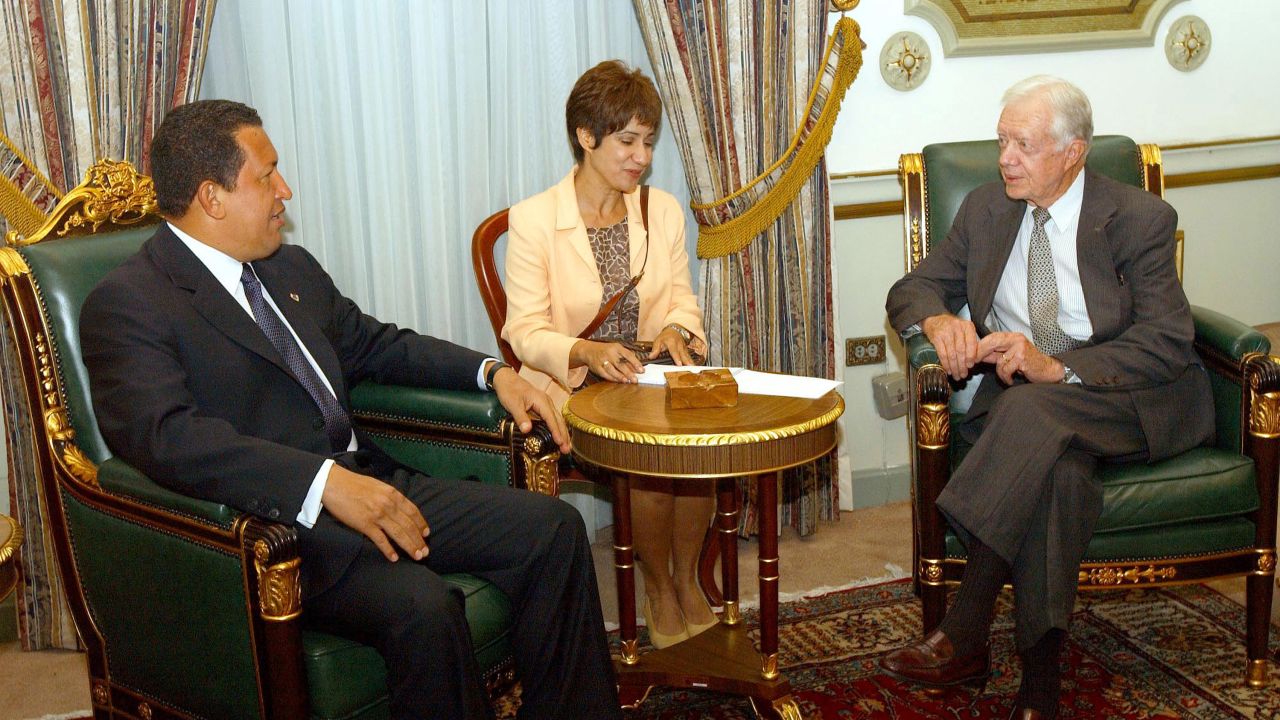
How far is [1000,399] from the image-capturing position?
3.03m

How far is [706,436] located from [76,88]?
2026mm

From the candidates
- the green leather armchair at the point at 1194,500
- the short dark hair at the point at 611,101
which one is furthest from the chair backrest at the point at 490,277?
the green leather armchair at the point at 1194,500

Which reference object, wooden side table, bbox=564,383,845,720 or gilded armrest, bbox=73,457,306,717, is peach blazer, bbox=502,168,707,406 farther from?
gilded armrest, bbox=73,457,306,717

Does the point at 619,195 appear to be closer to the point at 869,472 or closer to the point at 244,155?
the point at 244,155

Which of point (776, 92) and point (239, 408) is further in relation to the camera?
point (776, 92)

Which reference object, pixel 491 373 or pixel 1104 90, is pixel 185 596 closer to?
pixel 491 373

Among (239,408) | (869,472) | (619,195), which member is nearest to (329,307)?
(239,408)

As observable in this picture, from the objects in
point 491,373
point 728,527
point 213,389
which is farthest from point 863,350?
point 213,389

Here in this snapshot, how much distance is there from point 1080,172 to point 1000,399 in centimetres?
74

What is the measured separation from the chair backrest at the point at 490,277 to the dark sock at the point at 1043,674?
1.69 metres

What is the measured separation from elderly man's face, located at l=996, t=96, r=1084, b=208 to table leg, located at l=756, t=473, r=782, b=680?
1.16 meters

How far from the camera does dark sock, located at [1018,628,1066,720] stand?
282 cm

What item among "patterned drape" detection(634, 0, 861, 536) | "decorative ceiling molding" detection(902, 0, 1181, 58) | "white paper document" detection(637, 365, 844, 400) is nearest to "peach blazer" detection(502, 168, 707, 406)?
"white paper document" detection(637, 365, 844, 400)

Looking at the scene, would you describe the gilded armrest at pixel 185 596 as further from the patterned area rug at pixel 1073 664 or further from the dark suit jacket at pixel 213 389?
the patterned area rug at pixel 1073 664
